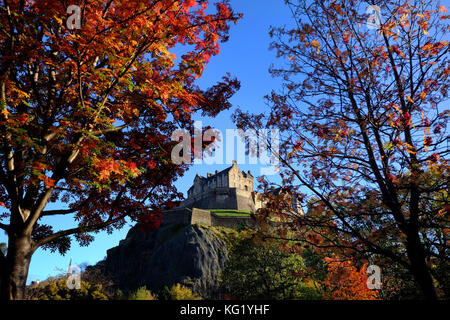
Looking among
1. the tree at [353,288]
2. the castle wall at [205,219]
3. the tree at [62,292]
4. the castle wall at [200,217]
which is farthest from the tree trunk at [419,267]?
the castle wall at [205,219]

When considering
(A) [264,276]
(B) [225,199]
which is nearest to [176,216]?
(B) [225,199]

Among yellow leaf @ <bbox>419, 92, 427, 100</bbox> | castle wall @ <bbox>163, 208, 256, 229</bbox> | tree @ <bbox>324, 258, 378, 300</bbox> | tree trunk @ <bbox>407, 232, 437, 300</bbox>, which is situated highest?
castle wall @ <bbox>163, 208, 256, 229</bbox>

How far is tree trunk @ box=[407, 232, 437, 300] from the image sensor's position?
487 cm

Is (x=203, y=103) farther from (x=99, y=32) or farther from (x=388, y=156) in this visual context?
(x=388, y=156)

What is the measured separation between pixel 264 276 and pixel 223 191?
4466 cm

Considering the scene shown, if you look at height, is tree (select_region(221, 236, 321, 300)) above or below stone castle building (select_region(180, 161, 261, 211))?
below

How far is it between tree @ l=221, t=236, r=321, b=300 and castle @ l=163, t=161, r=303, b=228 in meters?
16.3

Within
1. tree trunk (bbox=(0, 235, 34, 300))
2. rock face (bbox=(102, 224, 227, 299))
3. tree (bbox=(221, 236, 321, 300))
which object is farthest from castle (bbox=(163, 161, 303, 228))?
tree trunk (bbox=(0, 235, 34, 300))

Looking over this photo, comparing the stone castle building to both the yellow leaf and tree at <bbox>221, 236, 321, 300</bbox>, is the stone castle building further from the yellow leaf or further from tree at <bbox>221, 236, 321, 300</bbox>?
the yellow leaf

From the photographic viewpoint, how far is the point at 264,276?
958 inches

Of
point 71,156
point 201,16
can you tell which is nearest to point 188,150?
point 71,156

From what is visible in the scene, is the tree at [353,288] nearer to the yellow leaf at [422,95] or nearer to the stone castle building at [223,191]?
the yellow leaf at [422,95]

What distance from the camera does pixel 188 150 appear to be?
28.0ft
